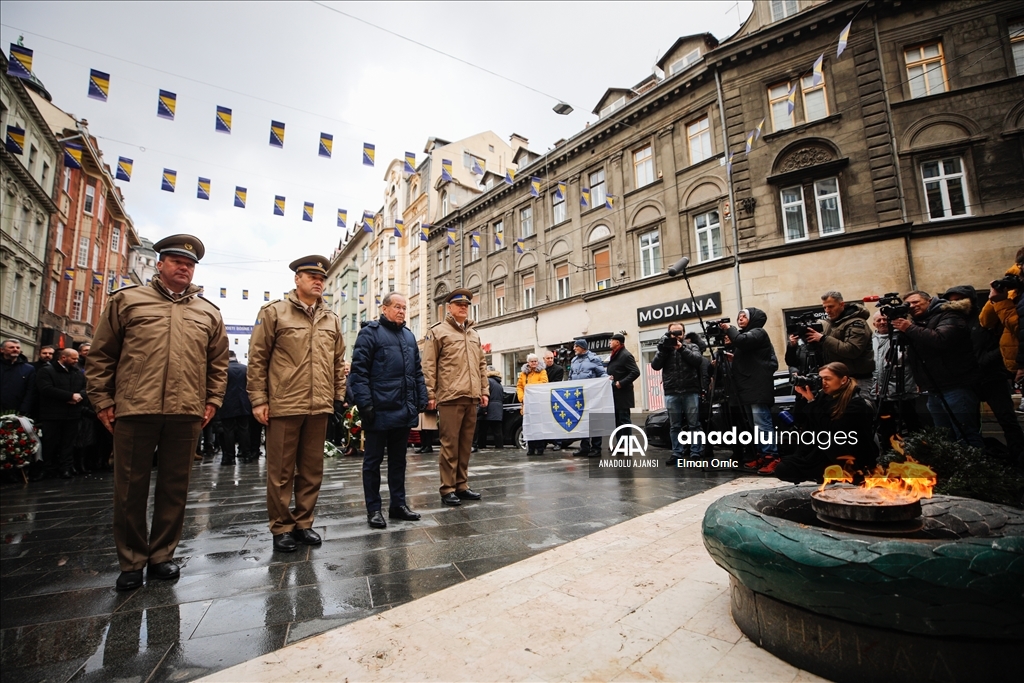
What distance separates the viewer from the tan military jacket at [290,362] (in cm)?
355

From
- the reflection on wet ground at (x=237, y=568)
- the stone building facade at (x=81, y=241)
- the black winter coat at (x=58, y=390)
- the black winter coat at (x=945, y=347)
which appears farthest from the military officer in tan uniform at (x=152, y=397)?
the stone building facade at (x=81, y=241)

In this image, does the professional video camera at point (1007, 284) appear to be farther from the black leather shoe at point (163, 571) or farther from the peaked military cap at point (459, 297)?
the black leather shoe at point (163, 571)

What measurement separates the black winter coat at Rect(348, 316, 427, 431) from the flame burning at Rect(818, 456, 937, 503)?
3.09 meters

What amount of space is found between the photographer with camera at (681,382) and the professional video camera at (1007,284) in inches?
A: 135

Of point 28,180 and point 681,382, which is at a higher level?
point 28,180

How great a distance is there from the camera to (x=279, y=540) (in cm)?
340

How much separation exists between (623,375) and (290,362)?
547cm

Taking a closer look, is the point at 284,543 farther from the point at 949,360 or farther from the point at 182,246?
the point at 949,360

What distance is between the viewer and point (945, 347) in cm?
405

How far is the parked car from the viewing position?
632 cm

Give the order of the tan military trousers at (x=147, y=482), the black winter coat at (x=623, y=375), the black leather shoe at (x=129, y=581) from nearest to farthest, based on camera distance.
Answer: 1. the black leather shoe at (x=129, y=581)
2. the tan military trousers at (x=147, y=482)
3. the black winter coat at (x=623, y=375)

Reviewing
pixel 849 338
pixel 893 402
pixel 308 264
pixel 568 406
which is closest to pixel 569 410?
pixel 568 406

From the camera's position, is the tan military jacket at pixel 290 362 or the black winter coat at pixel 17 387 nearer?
the tan military jacket at pixel 290 362

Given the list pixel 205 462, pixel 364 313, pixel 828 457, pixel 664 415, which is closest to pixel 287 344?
pixel 828 457
